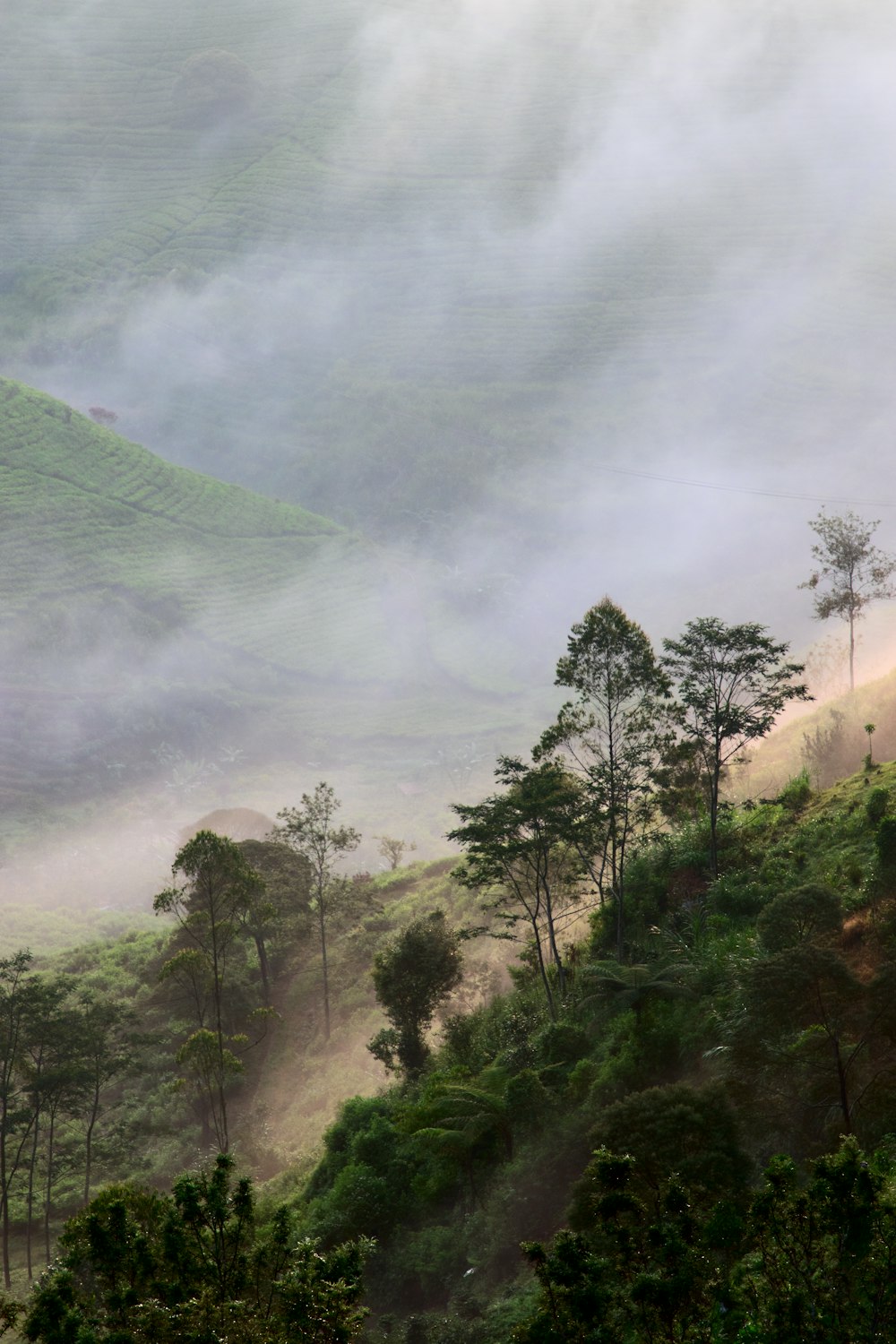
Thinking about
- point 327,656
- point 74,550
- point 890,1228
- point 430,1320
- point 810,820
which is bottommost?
point 430,1320

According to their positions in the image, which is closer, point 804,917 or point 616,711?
point 804,917

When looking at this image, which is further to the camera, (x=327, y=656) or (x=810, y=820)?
(x=327, y=656)

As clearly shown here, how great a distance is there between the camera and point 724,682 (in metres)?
33.6

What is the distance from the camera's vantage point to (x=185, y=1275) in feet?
52.9

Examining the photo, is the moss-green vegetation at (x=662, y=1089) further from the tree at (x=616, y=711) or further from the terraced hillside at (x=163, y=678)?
the terraced hillside at (x=163, y=678)

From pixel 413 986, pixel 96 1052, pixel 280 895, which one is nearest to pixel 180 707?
pixel 280 895

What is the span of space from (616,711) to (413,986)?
12.8 meters

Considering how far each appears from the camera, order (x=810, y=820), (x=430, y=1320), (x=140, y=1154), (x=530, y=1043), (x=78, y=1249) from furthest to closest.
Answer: (x=140, y=1154)
(x=810, y=820)
(x=530, y=1043)
(x=430, y=1320)
(x=78, y=1249)

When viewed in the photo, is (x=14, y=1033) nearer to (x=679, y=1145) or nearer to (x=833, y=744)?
(x=679, y=1145)

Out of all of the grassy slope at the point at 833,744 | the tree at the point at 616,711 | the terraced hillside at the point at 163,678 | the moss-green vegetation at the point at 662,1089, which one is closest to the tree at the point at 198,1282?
the moss-green vegetation at the point at 662,1089

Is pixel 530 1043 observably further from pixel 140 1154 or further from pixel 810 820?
pixel 140 1154

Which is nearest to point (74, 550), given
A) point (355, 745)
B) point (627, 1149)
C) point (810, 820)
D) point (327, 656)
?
point (327, 656)

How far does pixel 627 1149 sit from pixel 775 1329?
3.38 metres

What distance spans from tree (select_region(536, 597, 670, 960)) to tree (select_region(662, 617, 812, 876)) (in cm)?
94
